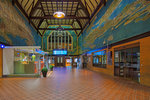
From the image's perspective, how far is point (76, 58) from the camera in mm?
28312

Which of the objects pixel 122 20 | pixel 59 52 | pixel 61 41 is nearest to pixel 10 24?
pixel 122 20

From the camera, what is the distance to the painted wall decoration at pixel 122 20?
627cm

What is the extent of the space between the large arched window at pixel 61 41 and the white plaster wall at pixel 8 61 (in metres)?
17.8

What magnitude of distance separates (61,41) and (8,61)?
18.6 m

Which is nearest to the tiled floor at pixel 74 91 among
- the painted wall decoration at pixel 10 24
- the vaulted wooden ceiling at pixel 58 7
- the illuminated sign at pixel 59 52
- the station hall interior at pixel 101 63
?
the station hall interior at pixel 101 63

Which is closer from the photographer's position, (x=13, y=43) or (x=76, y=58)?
(x=13, y=43)

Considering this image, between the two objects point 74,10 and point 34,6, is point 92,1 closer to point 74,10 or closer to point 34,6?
point 74,10

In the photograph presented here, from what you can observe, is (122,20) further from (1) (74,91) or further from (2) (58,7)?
(2) (58,7)

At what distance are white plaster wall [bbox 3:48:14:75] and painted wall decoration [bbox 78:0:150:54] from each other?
8.33 metres

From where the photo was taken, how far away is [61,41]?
92.6 feet

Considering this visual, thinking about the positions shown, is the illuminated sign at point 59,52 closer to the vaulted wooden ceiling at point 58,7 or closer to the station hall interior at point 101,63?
the vaulted wooden ceiling at point 58,7

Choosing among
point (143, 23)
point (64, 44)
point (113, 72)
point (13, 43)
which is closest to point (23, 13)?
point (13, 43)

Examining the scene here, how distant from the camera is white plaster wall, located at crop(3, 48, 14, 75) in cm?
977

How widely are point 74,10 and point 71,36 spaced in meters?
9.50
